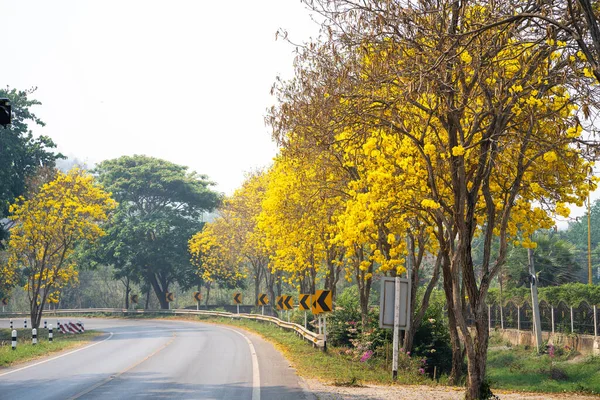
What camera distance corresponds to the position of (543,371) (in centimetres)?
3253

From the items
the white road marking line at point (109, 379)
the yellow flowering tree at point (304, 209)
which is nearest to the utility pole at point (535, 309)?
the yellow flowering tree at point (304, 209)

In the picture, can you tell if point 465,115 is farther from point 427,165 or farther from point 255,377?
point 255,377

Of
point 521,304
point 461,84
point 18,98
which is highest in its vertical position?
point 18,98

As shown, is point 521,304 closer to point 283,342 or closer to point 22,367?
point 283,342

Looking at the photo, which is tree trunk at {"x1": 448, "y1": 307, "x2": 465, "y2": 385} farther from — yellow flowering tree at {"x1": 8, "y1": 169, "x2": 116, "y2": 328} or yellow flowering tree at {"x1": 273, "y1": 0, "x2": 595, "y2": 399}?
yellow flowering tree at {"x1": 8, "y1": 169, "x2": 116, "y2": 328}

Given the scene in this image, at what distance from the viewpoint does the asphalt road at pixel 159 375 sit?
1501 centimetres

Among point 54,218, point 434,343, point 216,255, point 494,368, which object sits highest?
point 216,255

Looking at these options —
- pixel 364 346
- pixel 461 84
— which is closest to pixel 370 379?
pixel 364 346

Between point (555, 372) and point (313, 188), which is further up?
point (313, 188)

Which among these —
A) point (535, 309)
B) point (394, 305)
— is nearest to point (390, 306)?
point (394, 305)

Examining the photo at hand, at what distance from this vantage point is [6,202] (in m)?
38.8

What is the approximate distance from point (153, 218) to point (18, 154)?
1173 inches

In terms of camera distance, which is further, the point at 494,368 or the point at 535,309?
the point at 494,368

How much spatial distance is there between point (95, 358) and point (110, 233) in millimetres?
45660
